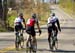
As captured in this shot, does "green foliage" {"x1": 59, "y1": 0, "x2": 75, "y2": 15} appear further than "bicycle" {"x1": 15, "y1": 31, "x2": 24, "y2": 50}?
Yes

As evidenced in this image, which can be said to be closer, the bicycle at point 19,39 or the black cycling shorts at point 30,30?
the black cycling shorts at point 30,30

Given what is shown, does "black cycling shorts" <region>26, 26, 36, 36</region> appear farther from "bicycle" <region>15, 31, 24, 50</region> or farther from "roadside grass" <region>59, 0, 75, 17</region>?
"roadside grass" <region>59, 0, 75, 17</region>

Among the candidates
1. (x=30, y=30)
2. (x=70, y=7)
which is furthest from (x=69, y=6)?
(x=30, y=30)

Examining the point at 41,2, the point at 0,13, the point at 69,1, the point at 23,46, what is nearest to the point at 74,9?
the point at 69,1

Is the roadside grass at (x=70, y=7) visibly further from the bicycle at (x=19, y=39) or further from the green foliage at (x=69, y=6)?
the bicycle at (x=19, y=39)

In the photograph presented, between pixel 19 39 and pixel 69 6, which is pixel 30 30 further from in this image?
pixel 69 6

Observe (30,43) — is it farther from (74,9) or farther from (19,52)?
(74,9)

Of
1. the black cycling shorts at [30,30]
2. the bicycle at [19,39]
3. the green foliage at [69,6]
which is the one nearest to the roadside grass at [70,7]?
the green foliage at [69,6]

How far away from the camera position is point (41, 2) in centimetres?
7800

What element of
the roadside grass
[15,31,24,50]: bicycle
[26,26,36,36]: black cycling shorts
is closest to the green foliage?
the roadside grass

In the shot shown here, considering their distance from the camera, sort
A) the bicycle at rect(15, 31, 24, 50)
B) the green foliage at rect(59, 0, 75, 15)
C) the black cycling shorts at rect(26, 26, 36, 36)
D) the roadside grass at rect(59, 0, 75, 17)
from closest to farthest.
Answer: the black cycling shorts at rect(26, 26, 36, 36) → the bicycle at rect(15, 31, 24, 50) → the roadside grass at rect(59, 0, 75, 17) → the green foliage at rect(59, 0, 75, 15)

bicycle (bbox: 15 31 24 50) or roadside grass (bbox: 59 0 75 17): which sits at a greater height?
bicycle (bbox: 15 31 24 50)

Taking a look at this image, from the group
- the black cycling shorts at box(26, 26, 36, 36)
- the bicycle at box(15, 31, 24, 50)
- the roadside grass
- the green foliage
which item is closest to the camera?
the black cycling shorts at box(26, 26, 36, 36)

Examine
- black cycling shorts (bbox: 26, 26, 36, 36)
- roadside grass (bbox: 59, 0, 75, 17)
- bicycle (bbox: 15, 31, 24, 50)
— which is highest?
black cycling shorts (bbox: 26, 26, 36, 36)
